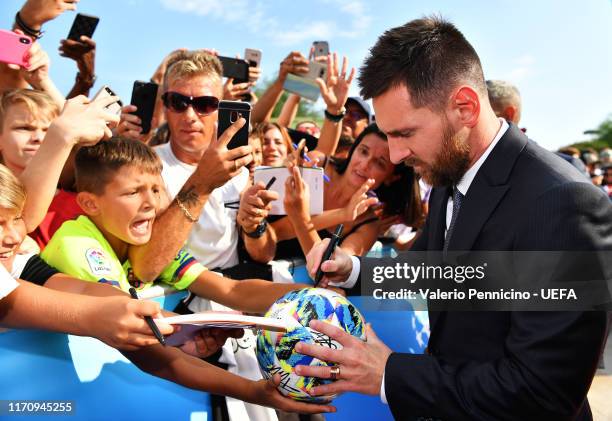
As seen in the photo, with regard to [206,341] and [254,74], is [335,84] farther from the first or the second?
[206,341]

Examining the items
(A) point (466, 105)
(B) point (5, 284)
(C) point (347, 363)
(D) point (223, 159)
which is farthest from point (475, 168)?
(B) point (5, 284)

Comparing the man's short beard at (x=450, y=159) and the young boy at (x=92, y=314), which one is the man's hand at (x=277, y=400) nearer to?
the young boy at (x=92, y=314)

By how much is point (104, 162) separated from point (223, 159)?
608 millimetres

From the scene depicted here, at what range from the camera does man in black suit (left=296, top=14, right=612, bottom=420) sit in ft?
6.39

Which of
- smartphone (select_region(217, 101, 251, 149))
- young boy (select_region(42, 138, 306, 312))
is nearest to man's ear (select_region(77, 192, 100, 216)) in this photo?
young boy (select_region(42, 138, 306, 312))

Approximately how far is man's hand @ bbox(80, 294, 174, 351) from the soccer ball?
1.37ft

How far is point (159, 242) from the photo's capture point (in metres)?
2.90

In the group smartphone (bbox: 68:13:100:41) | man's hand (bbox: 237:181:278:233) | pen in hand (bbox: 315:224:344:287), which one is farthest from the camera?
smartphone (bbox: 68:13:100:41)


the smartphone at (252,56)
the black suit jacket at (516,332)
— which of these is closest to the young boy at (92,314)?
the black suit jacket at (516,332)

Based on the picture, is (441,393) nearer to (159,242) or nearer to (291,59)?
(159,242)

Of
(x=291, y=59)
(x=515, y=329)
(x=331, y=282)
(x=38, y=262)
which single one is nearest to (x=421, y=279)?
(x=331, y=282)

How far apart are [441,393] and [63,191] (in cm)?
234

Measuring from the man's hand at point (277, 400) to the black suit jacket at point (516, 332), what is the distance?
11.8 inches

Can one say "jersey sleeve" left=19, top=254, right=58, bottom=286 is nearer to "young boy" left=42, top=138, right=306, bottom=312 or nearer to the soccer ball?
"young boy" left=42, top=138, right=306, bottom=312
